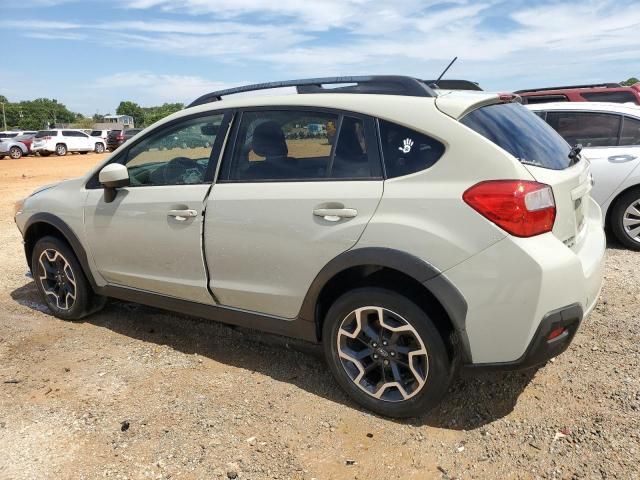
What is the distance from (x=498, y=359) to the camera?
262cm

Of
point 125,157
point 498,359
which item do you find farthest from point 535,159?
point 125,157

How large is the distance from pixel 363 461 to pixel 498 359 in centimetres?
82

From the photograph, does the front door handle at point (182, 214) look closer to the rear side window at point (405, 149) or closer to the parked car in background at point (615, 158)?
the rear side window at point (405, 149)

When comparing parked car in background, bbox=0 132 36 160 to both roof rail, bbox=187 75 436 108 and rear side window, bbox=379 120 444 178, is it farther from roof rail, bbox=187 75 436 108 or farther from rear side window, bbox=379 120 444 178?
rear side window, bbox=379 120 444 178

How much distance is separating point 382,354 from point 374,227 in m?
0.71

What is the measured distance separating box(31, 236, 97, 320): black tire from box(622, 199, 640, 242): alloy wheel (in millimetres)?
5622

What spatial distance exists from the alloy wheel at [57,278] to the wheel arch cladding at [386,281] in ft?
7.69

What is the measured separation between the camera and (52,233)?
4527 mm

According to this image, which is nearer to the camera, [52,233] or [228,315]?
[228,315]

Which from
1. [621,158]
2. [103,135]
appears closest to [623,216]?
[621,158]

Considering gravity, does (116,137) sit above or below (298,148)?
below

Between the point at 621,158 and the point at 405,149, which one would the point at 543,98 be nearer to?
the point at 621,158

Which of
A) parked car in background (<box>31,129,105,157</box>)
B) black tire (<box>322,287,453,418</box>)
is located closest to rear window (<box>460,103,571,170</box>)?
black tire (<box>322,287,453,418</box>)

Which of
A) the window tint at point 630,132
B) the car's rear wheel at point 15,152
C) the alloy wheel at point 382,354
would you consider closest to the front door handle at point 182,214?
the alloy wheel at point 382,354
